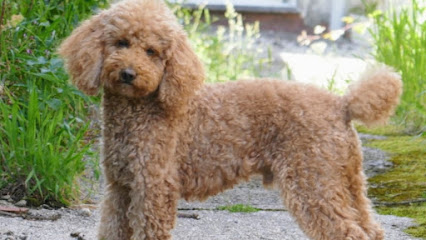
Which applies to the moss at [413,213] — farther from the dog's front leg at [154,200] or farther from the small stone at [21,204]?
the small stone at [21,204]

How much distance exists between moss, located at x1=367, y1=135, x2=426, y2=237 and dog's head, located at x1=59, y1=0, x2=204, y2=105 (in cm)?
171

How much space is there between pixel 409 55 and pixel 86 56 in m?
3.67

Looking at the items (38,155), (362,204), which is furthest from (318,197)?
(38,155)

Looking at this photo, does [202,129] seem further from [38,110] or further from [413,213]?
[413,213]

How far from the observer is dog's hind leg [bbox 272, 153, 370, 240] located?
162 inches

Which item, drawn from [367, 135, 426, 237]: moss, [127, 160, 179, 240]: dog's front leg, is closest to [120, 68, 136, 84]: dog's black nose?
[127, 160, 179, 240]: dog's front leg

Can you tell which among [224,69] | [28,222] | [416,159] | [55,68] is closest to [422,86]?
[416,159]

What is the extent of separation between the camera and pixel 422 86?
686cm

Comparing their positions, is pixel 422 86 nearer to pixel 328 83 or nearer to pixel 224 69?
pixel 328 83

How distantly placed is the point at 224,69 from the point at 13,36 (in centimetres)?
330

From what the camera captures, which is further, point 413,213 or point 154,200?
→ point 413,213

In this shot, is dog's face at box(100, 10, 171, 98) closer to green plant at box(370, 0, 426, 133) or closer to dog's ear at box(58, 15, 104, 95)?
dog's ear at box(58, 15, 104, 95)

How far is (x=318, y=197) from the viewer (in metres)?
4.12

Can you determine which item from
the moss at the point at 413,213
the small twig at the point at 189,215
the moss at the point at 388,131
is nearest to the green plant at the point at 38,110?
the small twig at the point at 189,215
